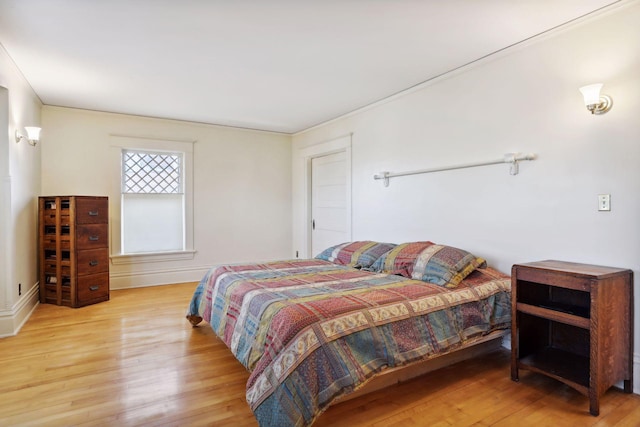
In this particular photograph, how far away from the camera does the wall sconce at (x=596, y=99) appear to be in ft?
7.19

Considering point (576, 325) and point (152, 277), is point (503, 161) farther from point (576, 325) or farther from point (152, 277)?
point (152, 277)

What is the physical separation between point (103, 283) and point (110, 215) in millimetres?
999

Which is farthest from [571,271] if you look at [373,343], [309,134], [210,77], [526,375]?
[309,134]

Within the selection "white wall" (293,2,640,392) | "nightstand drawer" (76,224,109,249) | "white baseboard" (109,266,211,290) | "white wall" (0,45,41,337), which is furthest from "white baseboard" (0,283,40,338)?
"white wall" (293,2,640,392)

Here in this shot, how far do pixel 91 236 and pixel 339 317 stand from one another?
349 centimetres

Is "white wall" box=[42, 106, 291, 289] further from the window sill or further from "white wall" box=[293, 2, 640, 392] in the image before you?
"white wall" box=[293, 2, 640, 392]

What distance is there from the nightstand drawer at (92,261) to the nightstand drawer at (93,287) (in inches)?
2.3

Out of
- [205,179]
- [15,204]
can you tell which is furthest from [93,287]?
[205,179]

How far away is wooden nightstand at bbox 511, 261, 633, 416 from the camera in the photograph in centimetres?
194

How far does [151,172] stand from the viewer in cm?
501

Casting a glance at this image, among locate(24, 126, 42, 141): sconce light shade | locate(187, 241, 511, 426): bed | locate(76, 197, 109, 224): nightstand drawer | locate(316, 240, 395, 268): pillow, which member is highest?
locate(24, 126, 42, 141): sconce light shade

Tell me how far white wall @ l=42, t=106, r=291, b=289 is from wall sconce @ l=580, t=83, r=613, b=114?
4391 millimetres

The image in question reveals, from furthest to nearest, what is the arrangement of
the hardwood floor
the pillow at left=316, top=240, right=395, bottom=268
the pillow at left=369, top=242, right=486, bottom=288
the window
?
the window < the pillow at left=316, top=240, right=395, bottom=268 < the pillow at left=369, top=242, right=486, bottom=288 < the hardwood floor

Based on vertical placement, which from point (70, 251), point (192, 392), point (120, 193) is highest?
point (120, 193)
